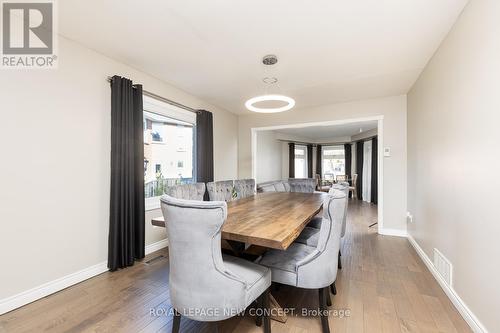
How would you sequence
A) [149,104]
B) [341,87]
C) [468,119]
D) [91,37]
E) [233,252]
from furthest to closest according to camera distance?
[341,87], [149,104], [91,37], [233,252], [468,119]

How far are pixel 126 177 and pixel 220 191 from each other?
118cm

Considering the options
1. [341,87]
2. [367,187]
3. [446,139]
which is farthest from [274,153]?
[446,139]

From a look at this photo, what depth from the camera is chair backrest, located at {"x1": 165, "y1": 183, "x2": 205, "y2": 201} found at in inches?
90.9

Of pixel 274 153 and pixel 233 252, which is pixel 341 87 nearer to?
pixel 233 252

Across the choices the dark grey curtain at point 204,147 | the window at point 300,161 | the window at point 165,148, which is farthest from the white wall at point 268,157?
the window at point 165,148

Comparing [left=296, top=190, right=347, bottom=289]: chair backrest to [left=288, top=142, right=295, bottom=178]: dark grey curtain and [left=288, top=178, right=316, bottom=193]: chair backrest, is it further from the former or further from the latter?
[left=288, top=142, right=295, bottom=178]: dark grey curtain

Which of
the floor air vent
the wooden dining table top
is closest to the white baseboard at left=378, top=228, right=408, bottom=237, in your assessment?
the floor air vent

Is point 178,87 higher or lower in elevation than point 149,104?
higher

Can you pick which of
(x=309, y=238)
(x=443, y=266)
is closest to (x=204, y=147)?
(x=309, y=238)

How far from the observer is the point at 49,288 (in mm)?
2039

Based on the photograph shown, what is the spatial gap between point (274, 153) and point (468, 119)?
6257mm

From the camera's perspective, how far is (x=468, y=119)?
1687 mm

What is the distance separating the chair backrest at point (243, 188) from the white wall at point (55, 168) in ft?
5.62

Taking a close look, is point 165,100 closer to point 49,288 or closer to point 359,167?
point 49,288
